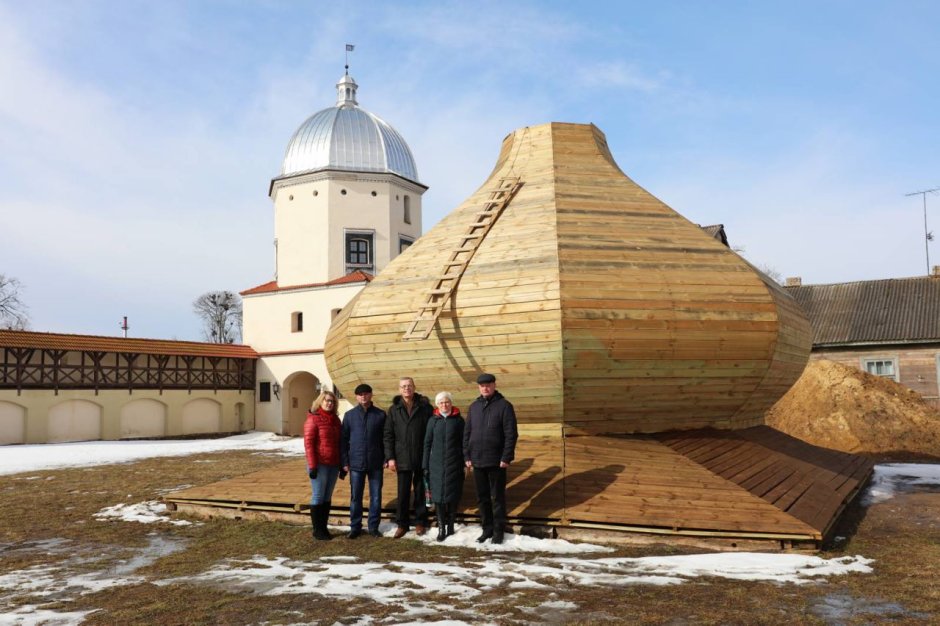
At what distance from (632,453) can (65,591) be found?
6814 millimetres

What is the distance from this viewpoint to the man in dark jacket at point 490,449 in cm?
856

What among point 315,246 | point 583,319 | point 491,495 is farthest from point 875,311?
point 491,495

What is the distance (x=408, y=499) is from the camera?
9.08 m

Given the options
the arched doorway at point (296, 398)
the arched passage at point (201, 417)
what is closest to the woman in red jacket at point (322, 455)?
the arched doorway at point (296, 398)

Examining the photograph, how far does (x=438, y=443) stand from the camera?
8.84 meters

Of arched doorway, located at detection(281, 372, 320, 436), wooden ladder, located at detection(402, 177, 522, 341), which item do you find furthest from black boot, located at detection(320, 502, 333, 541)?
arched doorway, located at detection(281, 372, 320, 436)

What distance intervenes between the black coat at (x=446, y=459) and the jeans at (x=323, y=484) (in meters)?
1.24

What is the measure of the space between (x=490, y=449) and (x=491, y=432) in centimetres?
19

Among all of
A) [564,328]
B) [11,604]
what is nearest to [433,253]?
[564,328]

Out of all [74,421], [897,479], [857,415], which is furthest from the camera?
[74,421]

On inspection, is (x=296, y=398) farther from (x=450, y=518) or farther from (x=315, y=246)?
(x=450, y=518)

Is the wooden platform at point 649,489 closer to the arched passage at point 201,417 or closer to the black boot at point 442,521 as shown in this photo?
the black boot at point 442,521

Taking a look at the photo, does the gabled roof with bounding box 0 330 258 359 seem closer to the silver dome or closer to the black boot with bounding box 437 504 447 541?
the silver dome

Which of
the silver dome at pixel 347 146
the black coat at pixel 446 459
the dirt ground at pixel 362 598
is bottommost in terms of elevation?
the dirt ground at pixel 362 598
